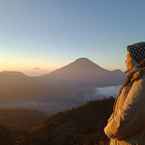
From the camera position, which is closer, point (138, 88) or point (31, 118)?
point (138, 88)

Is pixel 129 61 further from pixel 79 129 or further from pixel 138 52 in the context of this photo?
pixel 79 129

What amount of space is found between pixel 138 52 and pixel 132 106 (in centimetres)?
53

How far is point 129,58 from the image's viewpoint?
394 cm

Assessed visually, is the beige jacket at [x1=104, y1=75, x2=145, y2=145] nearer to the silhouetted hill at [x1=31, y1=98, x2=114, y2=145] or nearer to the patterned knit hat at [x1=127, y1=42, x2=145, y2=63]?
the patterned knit hat at [x1=127, y1=42, x2=145, y2=63]

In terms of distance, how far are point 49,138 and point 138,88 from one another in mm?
30022

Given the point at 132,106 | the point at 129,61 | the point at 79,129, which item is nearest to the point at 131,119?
the point at 132,106

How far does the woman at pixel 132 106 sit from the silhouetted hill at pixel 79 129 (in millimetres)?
16866

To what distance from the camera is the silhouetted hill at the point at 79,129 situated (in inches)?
1108

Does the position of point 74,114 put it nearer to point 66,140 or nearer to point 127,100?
point 66,140

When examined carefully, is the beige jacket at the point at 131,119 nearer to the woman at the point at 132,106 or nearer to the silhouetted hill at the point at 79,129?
the woman at the point at 132,106

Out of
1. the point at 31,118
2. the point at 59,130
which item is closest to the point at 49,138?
the point at 59,130

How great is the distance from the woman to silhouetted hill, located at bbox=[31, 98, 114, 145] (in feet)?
55.3

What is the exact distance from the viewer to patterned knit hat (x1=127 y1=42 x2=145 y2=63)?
388cm

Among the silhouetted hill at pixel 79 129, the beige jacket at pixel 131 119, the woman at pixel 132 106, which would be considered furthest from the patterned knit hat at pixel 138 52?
the silhouetted hill at pixel 79 129
